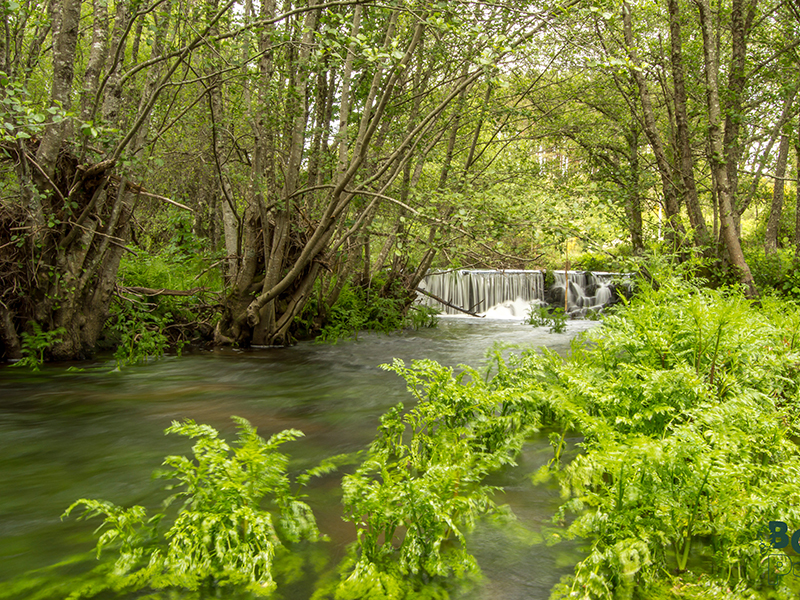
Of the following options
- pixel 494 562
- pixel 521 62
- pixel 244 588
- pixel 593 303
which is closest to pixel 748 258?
pixel 593 303

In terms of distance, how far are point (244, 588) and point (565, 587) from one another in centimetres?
141

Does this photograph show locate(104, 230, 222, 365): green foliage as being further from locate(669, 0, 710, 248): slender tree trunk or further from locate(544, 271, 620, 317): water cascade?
locate(544, 271, 620, 317): water cascade

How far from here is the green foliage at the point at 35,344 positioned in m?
6.54

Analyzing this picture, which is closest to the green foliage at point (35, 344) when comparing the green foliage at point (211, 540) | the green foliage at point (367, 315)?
the green foliage at point (367, 315)

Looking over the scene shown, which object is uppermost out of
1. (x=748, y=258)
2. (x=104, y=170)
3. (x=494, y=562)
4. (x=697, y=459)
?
(x=104, y=170)

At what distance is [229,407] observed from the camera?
5652 millimetres

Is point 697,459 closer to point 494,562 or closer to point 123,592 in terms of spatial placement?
point 494,562

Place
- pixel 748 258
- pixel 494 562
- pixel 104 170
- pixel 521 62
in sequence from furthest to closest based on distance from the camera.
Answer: pixel 748 258, pixel 521 62, pixel 104 170, pixel 494 562

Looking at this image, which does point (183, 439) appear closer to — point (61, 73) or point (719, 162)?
point (61, 73)

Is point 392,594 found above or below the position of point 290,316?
below

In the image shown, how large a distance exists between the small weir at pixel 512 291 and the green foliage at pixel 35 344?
1344 centimetres

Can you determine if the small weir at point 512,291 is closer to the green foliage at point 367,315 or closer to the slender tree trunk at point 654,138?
the green foliage at point 367,315

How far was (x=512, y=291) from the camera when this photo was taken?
2067cm

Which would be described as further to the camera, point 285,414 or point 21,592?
point 285,414
